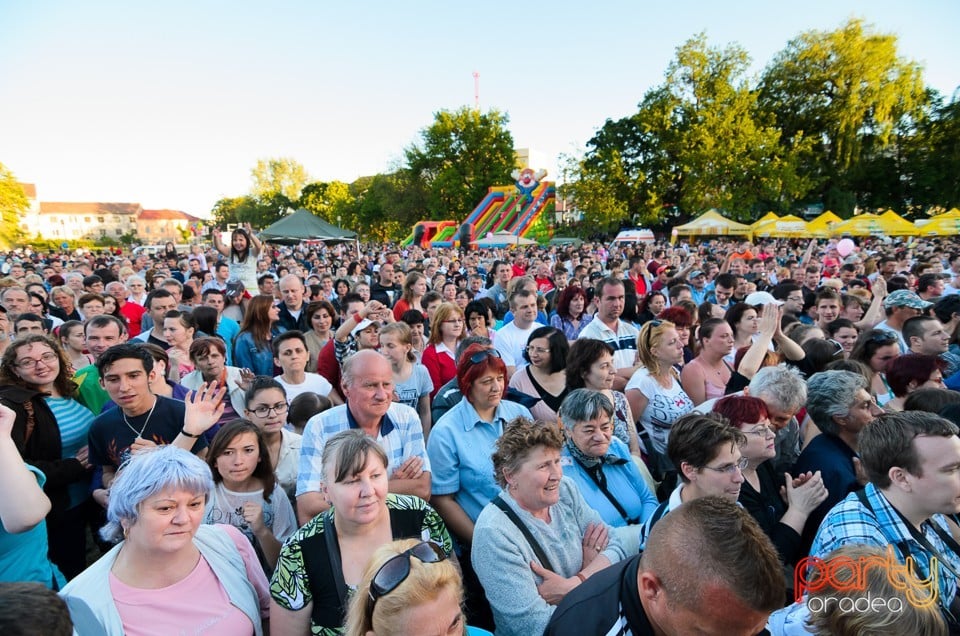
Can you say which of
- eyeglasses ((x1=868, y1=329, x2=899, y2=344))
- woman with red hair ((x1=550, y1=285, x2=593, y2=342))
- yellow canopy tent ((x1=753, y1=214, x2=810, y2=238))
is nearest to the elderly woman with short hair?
eyeglasses ((x1=868, y1=329, x2=899, y2=344))

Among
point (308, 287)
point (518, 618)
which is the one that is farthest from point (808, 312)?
point (308, 287)

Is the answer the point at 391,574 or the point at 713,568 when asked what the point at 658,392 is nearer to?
the point at 713,568

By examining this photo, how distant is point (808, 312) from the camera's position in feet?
21.3

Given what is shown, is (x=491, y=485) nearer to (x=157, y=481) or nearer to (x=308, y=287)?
(x=157, y=481)

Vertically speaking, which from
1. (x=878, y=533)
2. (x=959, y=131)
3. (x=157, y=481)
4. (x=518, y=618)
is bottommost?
(x=518, y=618)

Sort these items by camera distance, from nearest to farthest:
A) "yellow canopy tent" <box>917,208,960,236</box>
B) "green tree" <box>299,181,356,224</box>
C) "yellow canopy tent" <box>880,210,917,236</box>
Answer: "yellow canopy tent" <box>917,208,960,236</box> → "yellow canopy tent" <box>880,210,917,236</box> → "green tree" <box>299,181,356,224</box>

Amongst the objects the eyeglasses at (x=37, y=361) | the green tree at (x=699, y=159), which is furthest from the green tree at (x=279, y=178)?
the eyeglasses at (x=37, y=361)

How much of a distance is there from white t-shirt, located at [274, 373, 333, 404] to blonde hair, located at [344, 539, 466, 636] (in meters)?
2.51

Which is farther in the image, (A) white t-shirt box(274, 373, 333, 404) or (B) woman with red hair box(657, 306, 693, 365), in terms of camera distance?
(B) woman with red hair box(657, 306, 693, 365)

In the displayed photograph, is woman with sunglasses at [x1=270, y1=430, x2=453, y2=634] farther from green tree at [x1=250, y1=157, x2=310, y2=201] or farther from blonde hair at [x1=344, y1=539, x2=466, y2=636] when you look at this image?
green tree at [x1=250, y1=157, x2=310, y2=201]

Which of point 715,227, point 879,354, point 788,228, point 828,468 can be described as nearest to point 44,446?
point 828,468

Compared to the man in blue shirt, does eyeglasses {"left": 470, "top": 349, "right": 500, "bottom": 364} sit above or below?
above

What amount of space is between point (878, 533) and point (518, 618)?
1.45 meters

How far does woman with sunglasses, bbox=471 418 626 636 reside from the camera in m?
2.08
